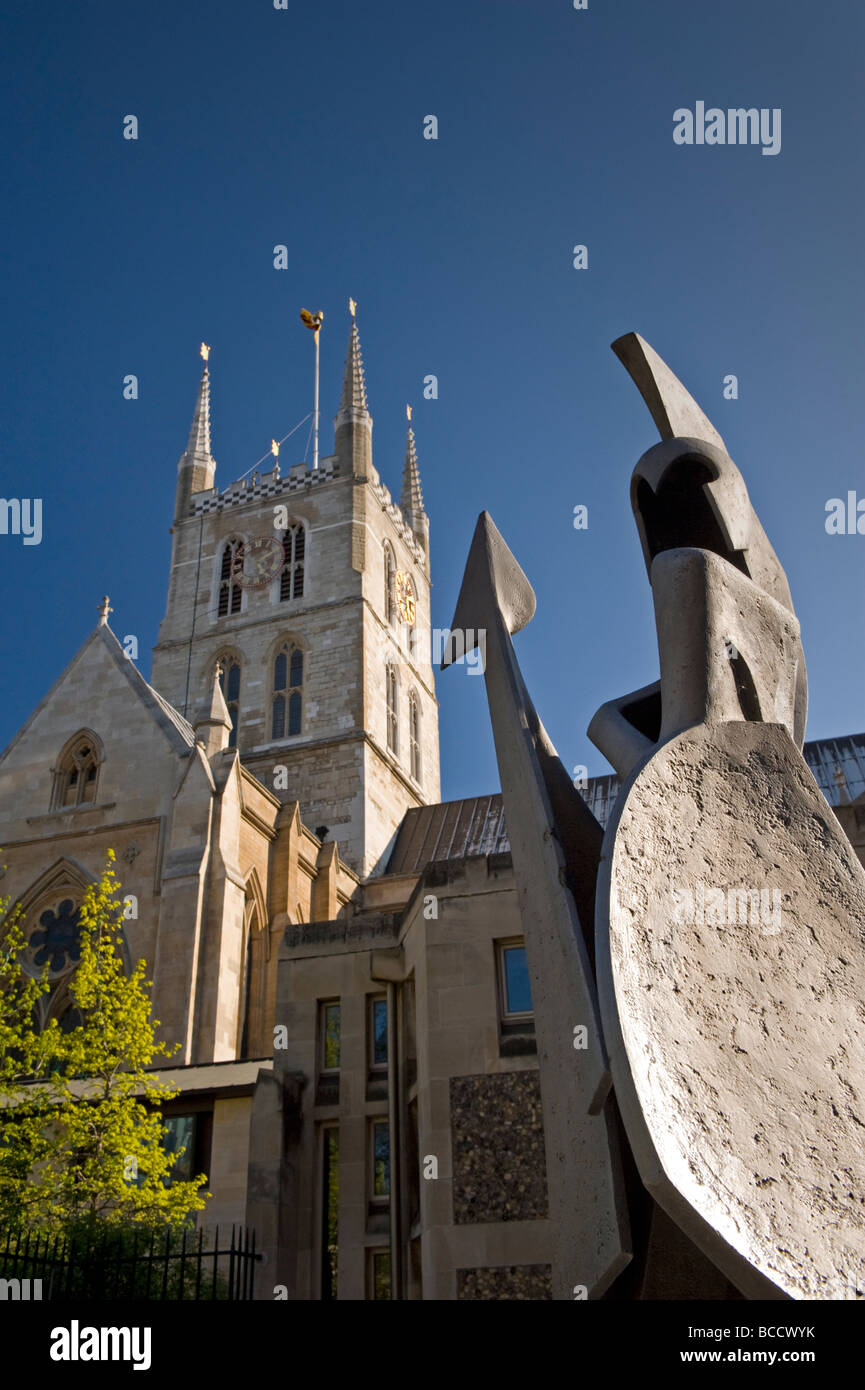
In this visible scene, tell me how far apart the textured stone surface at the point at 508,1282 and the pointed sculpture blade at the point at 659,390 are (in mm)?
9840

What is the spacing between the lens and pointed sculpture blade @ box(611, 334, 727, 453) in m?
8.88

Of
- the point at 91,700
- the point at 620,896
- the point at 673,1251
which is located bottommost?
the point at 673,1251

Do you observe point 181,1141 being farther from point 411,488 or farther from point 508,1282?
point 411,488

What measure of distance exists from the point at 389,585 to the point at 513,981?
1571 inches

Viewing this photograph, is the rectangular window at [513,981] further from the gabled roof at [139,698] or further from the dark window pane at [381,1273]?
the gabled roof at [139,698]

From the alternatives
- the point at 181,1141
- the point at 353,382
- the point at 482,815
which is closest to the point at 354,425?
the point at 353,382

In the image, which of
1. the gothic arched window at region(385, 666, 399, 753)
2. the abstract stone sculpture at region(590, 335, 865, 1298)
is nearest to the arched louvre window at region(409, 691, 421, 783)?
the gothic arched window at region(385, 666, 399, 753)

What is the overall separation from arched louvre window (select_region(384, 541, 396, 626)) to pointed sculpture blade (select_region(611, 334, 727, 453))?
145 feet

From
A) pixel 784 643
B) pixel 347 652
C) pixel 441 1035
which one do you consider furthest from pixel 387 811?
pixel 784 643

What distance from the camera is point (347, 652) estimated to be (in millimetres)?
48406

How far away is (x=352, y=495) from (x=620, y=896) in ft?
158

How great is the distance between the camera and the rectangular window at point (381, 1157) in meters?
16.9

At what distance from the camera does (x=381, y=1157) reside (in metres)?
17.3
